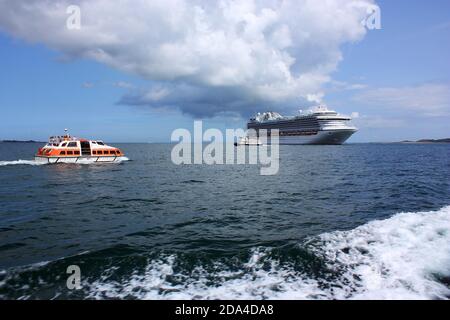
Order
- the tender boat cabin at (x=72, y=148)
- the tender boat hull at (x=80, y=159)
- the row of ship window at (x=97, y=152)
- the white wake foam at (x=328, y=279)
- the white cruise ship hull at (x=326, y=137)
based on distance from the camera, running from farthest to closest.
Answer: the white cruise ship hull at (x=326, y=137), the row of ship window at (x=97, y=152), the tender boat cabin at (x=72, y=148), the tender boat hull at (x=80, y=159), the white wake foam at (x=328, y=279)

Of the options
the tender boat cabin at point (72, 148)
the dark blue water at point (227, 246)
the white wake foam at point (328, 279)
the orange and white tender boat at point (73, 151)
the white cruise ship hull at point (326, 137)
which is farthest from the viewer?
the white cruise ship hull at point (326, 137)

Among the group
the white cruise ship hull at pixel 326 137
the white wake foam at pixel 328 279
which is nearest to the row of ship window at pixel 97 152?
the white wake foam at pixel 328 279

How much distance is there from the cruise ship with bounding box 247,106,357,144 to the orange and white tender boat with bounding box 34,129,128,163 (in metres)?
96.2

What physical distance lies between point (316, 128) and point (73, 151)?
102790 millimetres

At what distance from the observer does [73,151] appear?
48.2 meters

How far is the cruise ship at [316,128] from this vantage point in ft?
413

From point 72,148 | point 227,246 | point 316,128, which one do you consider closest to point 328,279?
point 227,246

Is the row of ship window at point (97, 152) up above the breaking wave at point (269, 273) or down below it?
above

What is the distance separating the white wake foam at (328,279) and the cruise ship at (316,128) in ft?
398

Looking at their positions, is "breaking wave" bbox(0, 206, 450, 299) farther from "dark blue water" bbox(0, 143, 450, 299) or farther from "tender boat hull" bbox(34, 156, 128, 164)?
"tender boat hull" bbox(34, 156, 128, 164)

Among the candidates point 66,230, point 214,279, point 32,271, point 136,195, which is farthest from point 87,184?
point 214,279

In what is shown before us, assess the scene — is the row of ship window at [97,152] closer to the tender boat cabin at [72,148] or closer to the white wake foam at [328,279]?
the tender boat cabin at [72,148]
